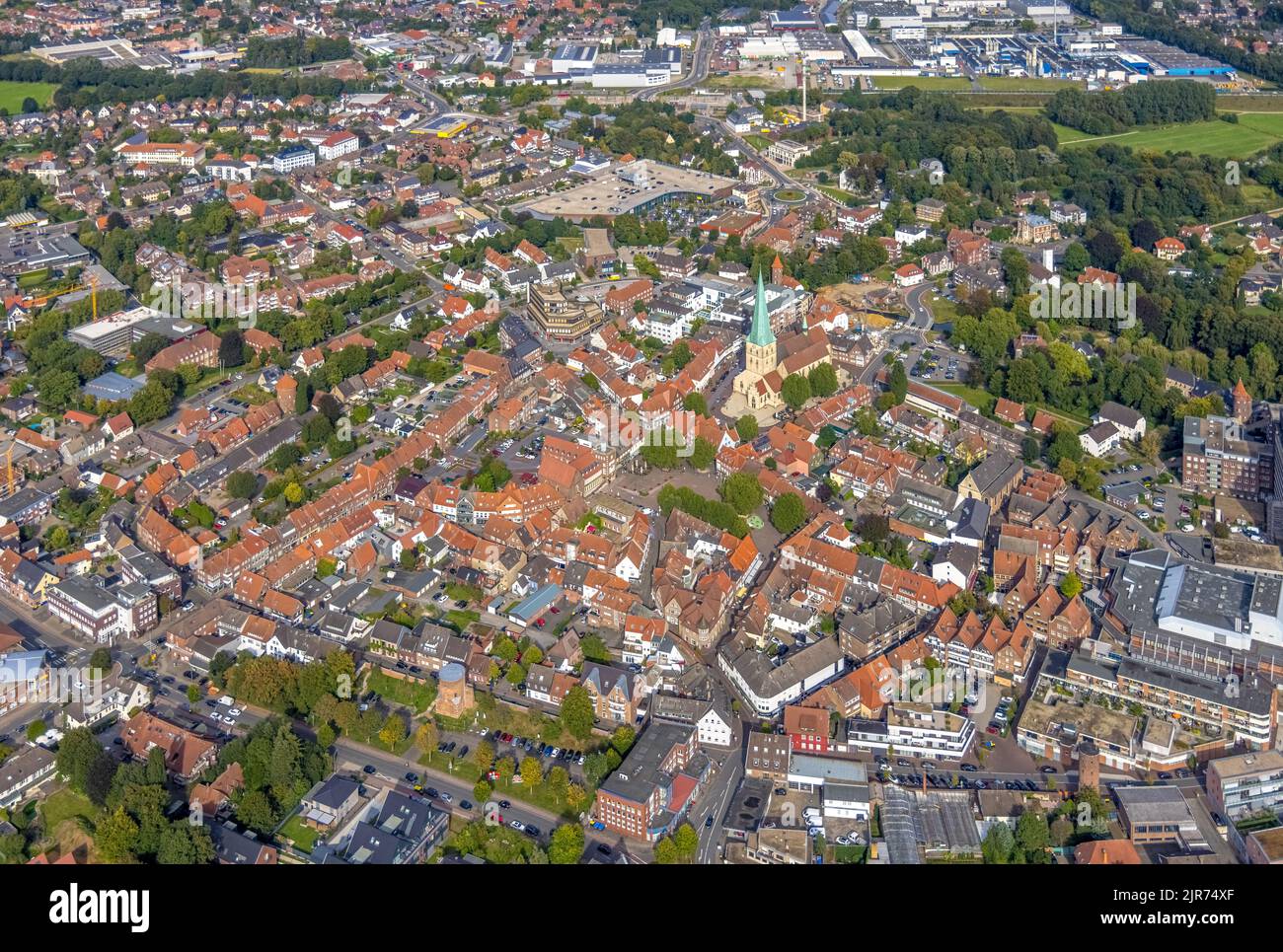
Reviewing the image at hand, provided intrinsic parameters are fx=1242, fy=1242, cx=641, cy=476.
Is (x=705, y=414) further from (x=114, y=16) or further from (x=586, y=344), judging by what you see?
(x=114, y=16)

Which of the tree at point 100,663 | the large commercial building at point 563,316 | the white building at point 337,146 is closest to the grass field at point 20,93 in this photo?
the white building at point 337,146

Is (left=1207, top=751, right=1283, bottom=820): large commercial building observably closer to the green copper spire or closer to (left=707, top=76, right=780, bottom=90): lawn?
the green copper spire

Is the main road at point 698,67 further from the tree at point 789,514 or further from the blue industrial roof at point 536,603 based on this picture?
the blue industrial roof at point 536,603

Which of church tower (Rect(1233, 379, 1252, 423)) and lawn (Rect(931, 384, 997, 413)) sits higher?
church tower (Rect(1233, 379, 1252, 423))

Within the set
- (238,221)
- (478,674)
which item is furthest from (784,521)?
(238,221)

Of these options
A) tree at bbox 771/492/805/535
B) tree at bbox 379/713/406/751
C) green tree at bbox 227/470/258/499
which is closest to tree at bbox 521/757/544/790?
tree at bbox 379/713/406/751
